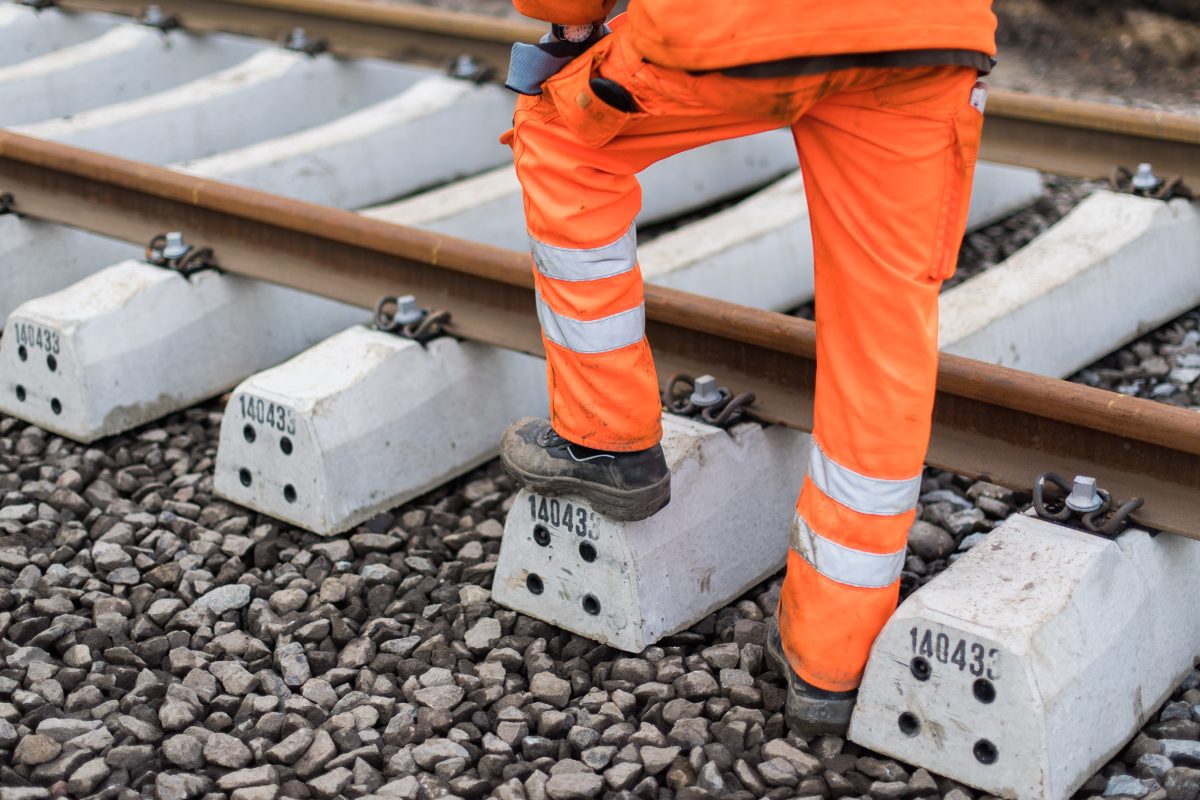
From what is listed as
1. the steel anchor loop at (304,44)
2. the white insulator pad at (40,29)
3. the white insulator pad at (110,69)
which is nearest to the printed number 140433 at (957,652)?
the steel anchor loop at (304,44)

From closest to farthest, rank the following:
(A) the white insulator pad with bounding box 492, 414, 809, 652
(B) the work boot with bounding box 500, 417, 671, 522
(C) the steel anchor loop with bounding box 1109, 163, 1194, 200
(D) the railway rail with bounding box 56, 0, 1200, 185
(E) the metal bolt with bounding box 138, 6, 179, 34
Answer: (B) the work boot with bounding box 500, 417, 671, 522 → (A) the white insulator pad with bounding box 492, 414, 809, 652 → (C) the steel anchor loop with bounding box 1109, 163, 1194, 200 → (D) the railway rail with bounding box 56, 0, 1200, 185 → (E) the metal bolt with bounding box 138, 6, 179, 34

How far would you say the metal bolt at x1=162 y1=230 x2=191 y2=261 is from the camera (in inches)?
201

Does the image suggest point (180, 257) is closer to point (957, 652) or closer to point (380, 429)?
point (380, 429)

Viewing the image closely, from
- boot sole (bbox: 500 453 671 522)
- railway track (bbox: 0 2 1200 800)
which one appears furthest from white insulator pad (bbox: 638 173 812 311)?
boot sole (bbox: 500 453 671 522)

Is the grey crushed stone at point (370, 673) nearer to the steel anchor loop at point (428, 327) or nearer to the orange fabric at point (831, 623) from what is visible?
the orange fabric at point (831, 623)

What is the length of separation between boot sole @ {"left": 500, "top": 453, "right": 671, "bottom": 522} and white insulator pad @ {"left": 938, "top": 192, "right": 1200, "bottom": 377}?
1.28 metres

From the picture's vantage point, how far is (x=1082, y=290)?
496cm

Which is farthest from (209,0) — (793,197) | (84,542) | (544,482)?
(544,482)

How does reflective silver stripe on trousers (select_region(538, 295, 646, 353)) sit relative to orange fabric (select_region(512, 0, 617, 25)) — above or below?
below

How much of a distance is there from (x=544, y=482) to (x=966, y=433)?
1.01 m

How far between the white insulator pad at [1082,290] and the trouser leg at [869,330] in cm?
138

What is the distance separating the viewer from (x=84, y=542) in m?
4.30

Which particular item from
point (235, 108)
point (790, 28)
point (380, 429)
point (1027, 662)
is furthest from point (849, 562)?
point (235, 108)

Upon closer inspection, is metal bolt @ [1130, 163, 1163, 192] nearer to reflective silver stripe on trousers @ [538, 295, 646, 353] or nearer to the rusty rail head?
the rusty rail head
